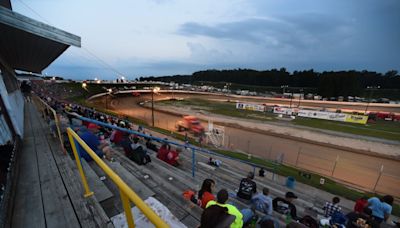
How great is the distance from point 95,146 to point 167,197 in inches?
111

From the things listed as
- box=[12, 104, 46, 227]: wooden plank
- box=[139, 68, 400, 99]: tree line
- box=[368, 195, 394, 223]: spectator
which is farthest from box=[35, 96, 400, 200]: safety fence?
box=[139, 68, 400, 99]: tree line

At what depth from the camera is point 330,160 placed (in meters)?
17.5

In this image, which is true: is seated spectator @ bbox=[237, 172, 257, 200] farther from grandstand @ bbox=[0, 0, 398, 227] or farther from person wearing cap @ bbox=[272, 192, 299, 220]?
person wearing cap @ bbox=[272, 192, 299, 220]

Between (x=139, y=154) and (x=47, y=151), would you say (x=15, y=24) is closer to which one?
(x=47, y=151)

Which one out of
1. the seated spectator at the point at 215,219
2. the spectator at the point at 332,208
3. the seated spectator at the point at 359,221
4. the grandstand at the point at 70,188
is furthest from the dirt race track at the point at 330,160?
the seated spectator at the point at 215,219

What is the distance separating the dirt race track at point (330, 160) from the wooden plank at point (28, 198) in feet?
56.6

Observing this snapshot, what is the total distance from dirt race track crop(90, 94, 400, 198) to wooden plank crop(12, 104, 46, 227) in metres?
17.3

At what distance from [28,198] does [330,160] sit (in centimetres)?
2225

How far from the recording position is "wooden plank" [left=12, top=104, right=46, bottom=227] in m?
2.68

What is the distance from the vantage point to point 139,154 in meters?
6.13

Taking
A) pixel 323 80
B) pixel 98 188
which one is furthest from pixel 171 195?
pixel 323 80

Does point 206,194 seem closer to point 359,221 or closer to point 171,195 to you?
point 171,195

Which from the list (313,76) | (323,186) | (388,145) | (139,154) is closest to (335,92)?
(313,76)

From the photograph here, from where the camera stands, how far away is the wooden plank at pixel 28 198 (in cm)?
268
